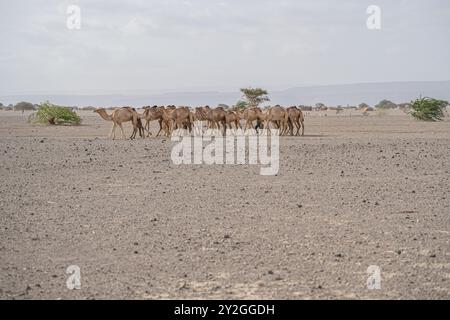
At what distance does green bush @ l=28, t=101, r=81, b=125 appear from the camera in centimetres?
3725

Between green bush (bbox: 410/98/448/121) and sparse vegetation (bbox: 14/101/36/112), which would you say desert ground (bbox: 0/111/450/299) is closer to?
green bush (bbox: 410/98/448/121)

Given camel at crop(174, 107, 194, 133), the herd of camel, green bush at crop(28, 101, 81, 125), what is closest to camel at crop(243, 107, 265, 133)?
the herd of camel

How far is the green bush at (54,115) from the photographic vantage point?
37.2 metres

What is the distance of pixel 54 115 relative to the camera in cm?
3734

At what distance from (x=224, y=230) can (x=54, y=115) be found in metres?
29.6

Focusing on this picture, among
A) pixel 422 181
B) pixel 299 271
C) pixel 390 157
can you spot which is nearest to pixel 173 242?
pixel 299 271

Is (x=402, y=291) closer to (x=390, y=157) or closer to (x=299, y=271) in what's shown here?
(x=299, y=271)

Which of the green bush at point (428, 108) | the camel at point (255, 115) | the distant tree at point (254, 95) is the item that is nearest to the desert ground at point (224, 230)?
the camel at point (255, 115)

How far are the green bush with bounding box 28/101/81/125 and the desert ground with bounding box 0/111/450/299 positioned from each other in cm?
2022

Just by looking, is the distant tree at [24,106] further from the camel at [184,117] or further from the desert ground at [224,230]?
the desert ground at [224,230]

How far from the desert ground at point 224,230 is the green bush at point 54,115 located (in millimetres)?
20217
